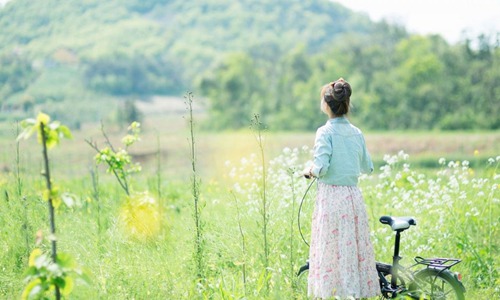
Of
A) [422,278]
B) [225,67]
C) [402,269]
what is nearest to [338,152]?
[402,269]

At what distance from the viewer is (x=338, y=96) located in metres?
4.78

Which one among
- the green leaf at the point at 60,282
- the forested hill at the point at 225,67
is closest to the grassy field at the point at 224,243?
the green leaf at the point at 60,282

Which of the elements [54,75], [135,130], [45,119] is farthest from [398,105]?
[45,119]

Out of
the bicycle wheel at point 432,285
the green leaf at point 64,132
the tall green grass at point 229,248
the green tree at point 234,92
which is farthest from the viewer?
the green tree at point 234,92

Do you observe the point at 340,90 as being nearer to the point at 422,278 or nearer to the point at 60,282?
the point at 422,278

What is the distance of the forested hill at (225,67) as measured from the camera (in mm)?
48781

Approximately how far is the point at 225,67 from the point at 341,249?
68488 millimetres

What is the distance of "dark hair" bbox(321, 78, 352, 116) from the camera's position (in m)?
4.75

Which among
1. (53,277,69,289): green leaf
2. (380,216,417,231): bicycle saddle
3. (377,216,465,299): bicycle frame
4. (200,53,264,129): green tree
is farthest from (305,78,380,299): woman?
(200,53,264,129): green tree

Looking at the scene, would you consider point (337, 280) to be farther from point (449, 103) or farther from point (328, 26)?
point (328, 26)

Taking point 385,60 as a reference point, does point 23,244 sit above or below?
below

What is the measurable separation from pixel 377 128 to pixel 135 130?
148 ft

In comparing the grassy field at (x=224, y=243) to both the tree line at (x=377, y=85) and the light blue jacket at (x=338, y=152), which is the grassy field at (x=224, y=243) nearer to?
the light blue jacket at (x=338, y=152)

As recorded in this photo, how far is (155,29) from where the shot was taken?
122 metres
